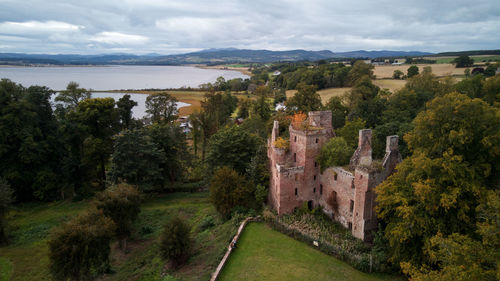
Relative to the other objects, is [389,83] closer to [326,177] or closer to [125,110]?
[326,177]

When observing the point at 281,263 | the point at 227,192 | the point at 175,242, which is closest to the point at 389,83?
the point at 227,192

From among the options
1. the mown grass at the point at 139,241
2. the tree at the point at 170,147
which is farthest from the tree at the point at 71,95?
the mown grass at the point at 139,241

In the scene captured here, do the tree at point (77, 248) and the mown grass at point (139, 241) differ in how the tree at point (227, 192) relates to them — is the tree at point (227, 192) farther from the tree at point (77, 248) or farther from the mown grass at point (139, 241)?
the tree at point (77, 248)

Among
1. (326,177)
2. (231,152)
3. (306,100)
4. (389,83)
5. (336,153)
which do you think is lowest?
(326,177)

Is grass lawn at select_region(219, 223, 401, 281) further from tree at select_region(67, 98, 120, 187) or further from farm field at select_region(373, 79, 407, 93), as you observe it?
farm field at select_region(373, 79, 407, 93)

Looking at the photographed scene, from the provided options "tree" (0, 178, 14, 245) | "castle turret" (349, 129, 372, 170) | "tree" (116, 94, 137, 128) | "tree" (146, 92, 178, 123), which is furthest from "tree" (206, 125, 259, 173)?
"tree" (146, 92, 178, 123)

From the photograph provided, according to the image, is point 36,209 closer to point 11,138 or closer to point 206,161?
point 11,138

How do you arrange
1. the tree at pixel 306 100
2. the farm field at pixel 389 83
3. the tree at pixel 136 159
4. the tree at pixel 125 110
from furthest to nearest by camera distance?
the farm field at pixel 389 83
the tree at pixel 306 100
the tree at pixel 125 110
the tree at pixel 136 159
